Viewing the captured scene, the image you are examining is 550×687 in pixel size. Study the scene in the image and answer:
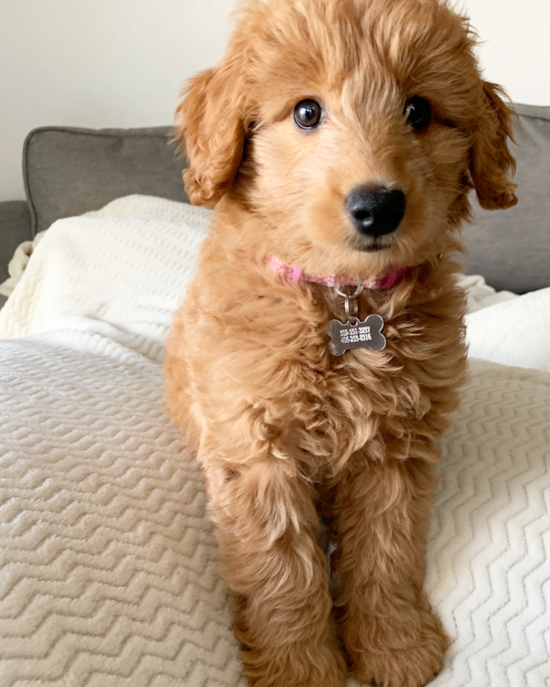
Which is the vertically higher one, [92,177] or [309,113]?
[309,113]

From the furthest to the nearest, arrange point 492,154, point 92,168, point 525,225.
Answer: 1. point 92,168
2. point 525,225
3. point 492,154

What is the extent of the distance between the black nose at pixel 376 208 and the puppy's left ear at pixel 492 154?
12.8 inches

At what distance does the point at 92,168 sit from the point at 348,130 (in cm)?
235

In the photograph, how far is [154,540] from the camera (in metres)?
1.19

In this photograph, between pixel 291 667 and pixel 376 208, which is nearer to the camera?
pixel 376 208

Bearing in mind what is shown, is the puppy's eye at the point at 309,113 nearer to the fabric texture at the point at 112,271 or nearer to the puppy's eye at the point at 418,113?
the puppy's eye at the point at 418,113

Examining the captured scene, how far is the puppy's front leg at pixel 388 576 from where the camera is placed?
1190 millimetres

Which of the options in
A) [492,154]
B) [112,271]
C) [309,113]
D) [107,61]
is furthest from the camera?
[107,61]

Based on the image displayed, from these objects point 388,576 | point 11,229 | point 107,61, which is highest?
point 107,61

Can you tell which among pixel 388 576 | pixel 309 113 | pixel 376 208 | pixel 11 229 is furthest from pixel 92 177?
pixel 388 576

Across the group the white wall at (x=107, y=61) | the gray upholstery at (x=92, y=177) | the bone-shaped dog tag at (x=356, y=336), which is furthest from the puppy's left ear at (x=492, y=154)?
the white wall at (x=107, y=61)

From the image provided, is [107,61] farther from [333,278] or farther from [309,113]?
[333,278]

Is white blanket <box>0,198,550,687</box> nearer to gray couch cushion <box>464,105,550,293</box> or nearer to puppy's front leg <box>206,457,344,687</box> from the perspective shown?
puppy's front leg <box>206,457,344,687</box>

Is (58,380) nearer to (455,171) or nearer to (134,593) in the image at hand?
(134,593)
